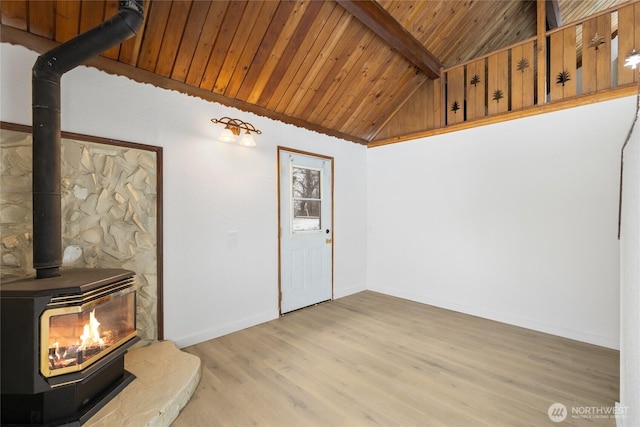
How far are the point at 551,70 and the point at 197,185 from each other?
431 cm

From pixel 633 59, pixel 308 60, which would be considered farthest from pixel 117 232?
pixel 633 59

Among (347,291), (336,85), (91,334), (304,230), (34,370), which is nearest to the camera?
(34,370)

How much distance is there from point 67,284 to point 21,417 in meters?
0.78

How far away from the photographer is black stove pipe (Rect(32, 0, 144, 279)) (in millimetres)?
1701

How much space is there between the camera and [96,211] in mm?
2262

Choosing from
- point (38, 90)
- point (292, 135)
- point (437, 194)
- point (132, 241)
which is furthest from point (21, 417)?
point (437, 194)

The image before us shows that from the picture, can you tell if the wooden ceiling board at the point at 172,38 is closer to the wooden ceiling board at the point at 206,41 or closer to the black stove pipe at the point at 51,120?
the wooden ceiling board at the point at 206,41

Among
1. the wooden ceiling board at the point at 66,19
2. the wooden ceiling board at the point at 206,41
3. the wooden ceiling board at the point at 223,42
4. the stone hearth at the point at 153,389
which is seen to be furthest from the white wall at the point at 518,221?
the wooden ceiling board at the point at 66,19

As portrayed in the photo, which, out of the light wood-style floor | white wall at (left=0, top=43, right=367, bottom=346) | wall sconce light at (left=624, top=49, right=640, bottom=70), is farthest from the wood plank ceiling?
the light wood-style floor

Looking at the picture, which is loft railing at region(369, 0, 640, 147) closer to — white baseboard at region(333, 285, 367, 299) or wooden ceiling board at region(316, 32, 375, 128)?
wooden ceiling board at region(316, 32, 375, 128)

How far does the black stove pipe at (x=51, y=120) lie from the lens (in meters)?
1.70

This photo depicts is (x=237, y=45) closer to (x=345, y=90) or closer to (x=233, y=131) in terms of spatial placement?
(x=233, y=131)

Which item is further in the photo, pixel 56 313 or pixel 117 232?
pixel 117 232

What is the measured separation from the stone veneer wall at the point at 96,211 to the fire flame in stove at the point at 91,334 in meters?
0.76
